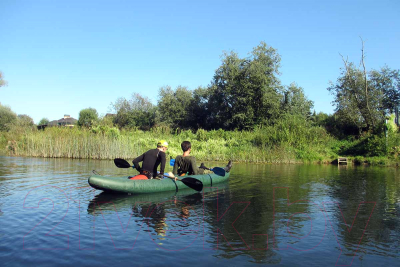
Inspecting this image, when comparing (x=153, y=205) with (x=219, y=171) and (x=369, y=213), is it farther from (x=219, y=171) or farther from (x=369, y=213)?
(x=369, y=213)

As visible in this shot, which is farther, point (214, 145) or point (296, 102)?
point (296, 102)

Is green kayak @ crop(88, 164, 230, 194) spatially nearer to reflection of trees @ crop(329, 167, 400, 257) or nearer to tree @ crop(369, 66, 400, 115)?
reflection of trees @ crop(329, 167, 400, 257)

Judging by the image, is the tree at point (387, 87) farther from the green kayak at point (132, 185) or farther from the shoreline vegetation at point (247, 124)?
the green kayak at point (132, 185)

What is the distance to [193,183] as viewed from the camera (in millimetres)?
9234

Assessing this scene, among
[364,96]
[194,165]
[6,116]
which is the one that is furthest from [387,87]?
[6,116]

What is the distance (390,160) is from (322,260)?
20.7 metres

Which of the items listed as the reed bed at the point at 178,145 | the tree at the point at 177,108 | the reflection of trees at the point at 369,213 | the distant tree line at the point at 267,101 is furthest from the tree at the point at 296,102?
the reflection of trees at the point at 369,213

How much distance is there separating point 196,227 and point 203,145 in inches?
823

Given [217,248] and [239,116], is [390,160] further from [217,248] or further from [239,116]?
[217,248]

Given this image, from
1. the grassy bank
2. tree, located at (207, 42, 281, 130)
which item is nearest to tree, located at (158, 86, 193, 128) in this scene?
tree, located at (207, 42, 281, 130)

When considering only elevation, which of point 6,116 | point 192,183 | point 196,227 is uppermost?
point 6,116

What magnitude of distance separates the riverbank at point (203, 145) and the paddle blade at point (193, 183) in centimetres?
1230

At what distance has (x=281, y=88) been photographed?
36500 mm

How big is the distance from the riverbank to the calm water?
10.7m
